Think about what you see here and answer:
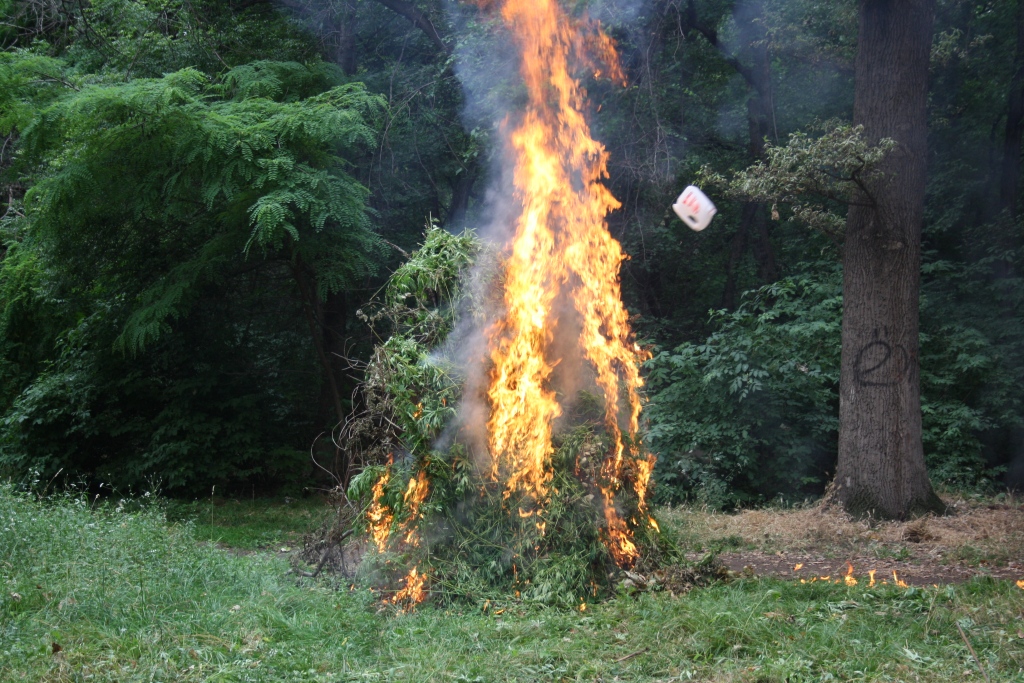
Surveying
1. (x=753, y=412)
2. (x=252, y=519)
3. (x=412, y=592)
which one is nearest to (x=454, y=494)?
(x=412, y=592)

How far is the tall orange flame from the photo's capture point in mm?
6746

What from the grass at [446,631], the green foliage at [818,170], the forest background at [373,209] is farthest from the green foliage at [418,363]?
the green foliage at [818,170]

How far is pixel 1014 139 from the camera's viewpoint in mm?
12727

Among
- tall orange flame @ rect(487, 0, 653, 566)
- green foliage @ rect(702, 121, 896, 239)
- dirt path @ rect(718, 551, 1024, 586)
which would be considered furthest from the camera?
green foliage @ rect(702, 121, 896, 239)

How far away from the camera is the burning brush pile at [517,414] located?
6.53m

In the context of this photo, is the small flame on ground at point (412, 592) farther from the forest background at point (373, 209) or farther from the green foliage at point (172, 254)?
the green foliage at point (172, 254)

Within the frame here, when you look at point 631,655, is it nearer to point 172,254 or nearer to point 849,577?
point 849,577

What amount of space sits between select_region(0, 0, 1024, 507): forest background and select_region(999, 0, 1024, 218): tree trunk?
0.13 feet

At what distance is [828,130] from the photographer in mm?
10602

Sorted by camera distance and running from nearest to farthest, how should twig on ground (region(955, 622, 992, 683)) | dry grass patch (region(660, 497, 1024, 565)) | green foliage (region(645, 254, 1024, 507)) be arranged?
twig on ground (region(955, 622, 992, 683)), dry grass patch (region(660, 497, 1024, 565)), green foliage (region(645, 254, 1024, 507))

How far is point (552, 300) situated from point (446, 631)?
2767 mm

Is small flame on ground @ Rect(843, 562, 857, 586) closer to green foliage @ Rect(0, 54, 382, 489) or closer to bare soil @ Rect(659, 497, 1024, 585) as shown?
bare soil @ Rect(659, 497, 1024, 585)

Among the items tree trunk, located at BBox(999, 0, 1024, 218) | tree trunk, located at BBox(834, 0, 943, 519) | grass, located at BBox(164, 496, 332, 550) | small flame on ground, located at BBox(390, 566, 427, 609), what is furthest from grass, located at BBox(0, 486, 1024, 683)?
tree trunk, located at BBox(999, 0, 1024, 218)

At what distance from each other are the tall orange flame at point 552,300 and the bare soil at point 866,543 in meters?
1.64
